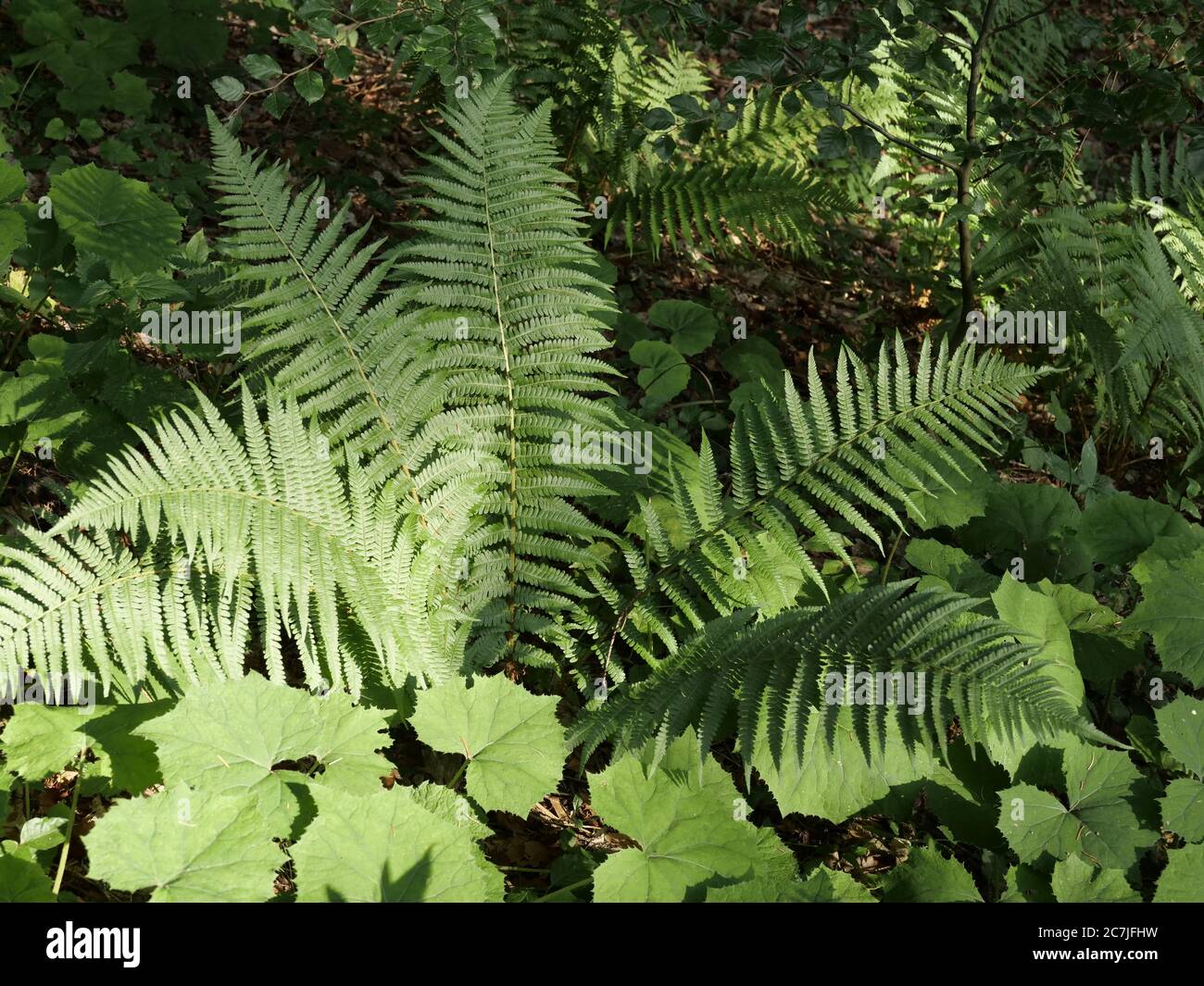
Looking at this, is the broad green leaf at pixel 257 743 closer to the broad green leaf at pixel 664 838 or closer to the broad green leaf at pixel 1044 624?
the broad green leaf at pixel 664 838

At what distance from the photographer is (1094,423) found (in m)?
3.92

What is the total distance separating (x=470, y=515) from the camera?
238 centimetres

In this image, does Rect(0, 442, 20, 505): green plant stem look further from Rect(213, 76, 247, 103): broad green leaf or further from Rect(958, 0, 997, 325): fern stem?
Rect(958, 0, 997, 325): fern stem

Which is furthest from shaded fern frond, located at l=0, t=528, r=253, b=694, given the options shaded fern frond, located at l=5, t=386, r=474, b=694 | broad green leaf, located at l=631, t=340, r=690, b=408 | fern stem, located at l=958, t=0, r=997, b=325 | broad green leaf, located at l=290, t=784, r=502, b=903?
fern stem, located at l=958, t=0, r=997, b=325

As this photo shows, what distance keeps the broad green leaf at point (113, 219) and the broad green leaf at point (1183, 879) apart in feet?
8.88

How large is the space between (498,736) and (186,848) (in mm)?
617

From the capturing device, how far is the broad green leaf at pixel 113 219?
97.5 inches

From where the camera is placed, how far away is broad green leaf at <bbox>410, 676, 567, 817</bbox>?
6.30ft

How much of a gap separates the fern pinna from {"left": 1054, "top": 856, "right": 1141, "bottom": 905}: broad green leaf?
390mm

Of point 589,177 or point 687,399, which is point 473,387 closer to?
point 687,399

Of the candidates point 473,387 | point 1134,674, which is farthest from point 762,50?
point 1134,674

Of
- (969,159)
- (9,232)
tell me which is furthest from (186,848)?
(969,159)

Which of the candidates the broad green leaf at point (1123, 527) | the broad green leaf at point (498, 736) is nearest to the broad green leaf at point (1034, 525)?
the broad green leaf at point (1123, 527)

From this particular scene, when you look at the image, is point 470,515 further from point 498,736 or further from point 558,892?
point 558,892
